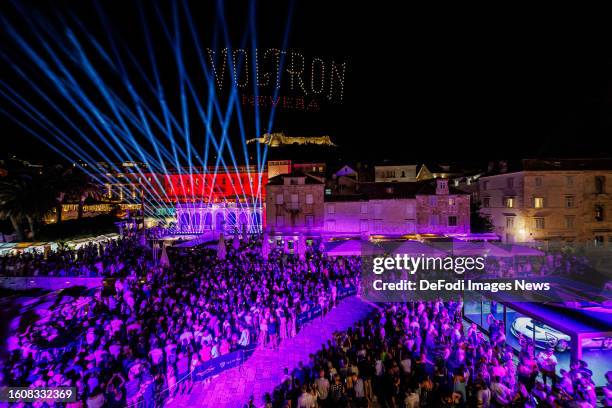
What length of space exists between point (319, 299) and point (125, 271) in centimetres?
1034

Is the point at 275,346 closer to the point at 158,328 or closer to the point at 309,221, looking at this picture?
the point at 158,328

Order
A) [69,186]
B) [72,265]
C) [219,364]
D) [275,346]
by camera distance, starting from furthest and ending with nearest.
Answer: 1. [69,186]
2. [72,265]
3. [275,346]
4. [219,364]

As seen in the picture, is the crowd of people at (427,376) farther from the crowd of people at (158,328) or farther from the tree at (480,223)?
the tree at (480,223)

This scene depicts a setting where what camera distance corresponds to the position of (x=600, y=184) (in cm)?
3094

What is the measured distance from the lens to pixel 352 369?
304 inches

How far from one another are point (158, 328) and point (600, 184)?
37.0 meters

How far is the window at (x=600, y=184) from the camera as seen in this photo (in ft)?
101

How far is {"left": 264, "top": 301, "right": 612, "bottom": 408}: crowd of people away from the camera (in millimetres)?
6824

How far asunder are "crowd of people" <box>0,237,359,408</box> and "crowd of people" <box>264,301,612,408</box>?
238 cm

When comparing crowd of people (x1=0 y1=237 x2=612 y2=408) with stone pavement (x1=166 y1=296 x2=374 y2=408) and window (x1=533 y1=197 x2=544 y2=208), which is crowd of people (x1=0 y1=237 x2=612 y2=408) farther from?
window (x1=533 y1=197 x2=544 y2=208)

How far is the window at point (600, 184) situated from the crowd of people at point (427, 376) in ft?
94.7

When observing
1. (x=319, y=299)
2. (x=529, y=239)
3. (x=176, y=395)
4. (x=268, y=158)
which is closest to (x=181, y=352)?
(x=176, y=395)

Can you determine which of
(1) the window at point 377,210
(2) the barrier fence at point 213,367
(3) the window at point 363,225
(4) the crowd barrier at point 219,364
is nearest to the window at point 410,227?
(1) the window at point 377,210

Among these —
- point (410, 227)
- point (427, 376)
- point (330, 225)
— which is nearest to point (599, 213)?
point (410, 227)
